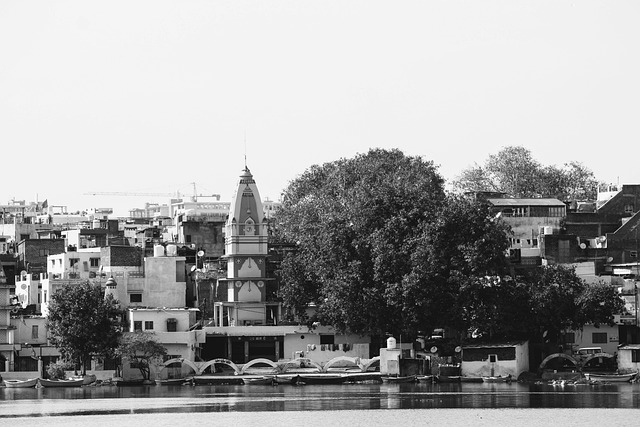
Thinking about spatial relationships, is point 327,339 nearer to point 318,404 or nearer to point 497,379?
point 497,379

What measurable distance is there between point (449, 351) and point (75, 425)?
31.5m

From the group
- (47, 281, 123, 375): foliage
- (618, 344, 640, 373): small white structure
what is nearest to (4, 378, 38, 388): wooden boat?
(47, 281, 123, 375): foliage

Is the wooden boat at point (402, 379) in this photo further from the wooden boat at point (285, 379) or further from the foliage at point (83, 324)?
the foliage at point (83, 324)

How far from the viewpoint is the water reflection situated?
8719 cm

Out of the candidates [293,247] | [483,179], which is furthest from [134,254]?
[483,179]

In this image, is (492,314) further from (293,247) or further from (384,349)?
(293,247)

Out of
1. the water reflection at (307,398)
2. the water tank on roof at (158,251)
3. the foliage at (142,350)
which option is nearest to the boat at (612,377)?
the water reflection at (307,398)

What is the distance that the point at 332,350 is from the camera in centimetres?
11069

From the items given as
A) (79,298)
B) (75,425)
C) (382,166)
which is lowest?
(75,425)

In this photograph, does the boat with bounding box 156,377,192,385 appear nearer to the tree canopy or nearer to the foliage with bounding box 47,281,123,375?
the foliage with bounding box 47,281,123,375

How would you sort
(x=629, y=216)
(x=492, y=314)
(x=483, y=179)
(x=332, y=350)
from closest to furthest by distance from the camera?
(x=492, y=314)
(x=332, y=350)
(x=629, y=216)
(x=483, y=179)

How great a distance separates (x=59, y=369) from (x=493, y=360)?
2547 centimetres

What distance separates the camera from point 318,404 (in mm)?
88625

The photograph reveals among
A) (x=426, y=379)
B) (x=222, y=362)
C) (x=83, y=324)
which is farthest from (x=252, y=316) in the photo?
(x=426, y=379)
